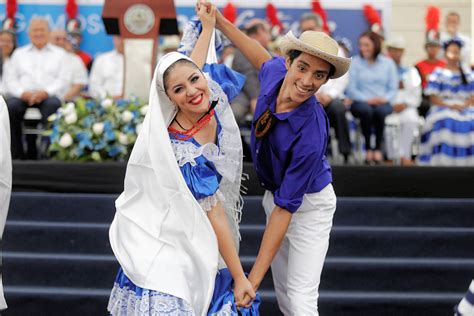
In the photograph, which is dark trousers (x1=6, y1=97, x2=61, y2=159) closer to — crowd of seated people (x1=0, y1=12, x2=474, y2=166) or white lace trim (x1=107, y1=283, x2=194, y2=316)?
crowd of seated people (x1=0, y1=12, x2=474, y2=166)

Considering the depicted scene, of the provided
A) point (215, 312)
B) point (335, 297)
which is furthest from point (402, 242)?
point (215, 312)

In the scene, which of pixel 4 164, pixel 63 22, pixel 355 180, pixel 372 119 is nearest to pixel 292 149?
pixel 4 164

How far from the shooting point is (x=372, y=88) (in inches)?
394

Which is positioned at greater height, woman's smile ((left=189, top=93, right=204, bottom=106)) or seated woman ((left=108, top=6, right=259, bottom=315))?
woman's smile ((left=189, top=93, right=204, bottom=106))

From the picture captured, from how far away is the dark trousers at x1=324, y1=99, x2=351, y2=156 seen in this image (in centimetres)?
930

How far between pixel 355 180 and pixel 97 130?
2153 millimetres

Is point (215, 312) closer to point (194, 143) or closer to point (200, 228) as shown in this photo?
point (200, 228)

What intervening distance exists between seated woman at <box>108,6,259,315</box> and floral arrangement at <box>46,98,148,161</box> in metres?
3.74

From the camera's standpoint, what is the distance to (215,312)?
14.1 ft

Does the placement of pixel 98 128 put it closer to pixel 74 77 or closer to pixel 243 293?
pixel 74 77

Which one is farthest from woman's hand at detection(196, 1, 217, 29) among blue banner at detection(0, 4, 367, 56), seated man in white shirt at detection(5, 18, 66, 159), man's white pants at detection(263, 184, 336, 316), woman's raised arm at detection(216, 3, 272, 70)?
blue banner at detection(0, 4, 367, 56)

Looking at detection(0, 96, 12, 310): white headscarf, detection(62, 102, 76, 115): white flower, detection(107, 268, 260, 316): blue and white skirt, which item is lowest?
detection(107, 268, 260, 316): blue and white skirt

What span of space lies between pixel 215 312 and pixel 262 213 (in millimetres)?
3129

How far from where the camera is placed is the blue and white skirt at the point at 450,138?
914cm
